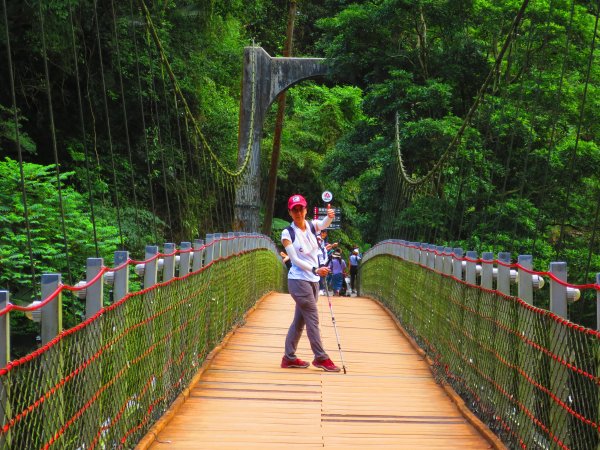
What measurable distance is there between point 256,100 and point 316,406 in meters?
16.4

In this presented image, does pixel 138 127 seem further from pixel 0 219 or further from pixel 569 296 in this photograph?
pixel 569 296

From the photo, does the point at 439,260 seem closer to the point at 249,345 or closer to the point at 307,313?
the point at 307,313

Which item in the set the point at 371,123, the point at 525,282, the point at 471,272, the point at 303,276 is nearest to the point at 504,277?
the point at 525,282

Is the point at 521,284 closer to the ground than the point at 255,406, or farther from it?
farther from it

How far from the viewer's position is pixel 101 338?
3363mm

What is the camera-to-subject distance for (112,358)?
11.7 ft

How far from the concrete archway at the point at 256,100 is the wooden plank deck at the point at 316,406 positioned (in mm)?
11408

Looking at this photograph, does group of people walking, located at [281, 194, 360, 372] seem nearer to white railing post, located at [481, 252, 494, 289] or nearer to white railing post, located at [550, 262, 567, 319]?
white railing post, located at [481, 252, 494, 289]

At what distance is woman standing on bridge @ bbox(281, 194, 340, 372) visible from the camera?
245 inches

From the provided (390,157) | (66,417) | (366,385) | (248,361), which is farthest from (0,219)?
(390,157)

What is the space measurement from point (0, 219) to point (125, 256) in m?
5.91

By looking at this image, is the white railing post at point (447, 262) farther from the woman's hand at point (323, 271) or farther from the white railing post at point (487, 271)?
the white railing post at point (487, 271)

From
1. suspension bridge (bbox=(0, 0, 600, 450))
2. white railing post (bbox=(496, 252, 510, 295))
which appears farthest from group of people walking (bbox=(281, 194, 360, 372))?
white railing post (bbox=(496, 252, 510, 295))

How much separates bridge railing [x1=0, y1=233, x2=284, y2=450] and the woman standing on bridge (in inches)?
21.2
